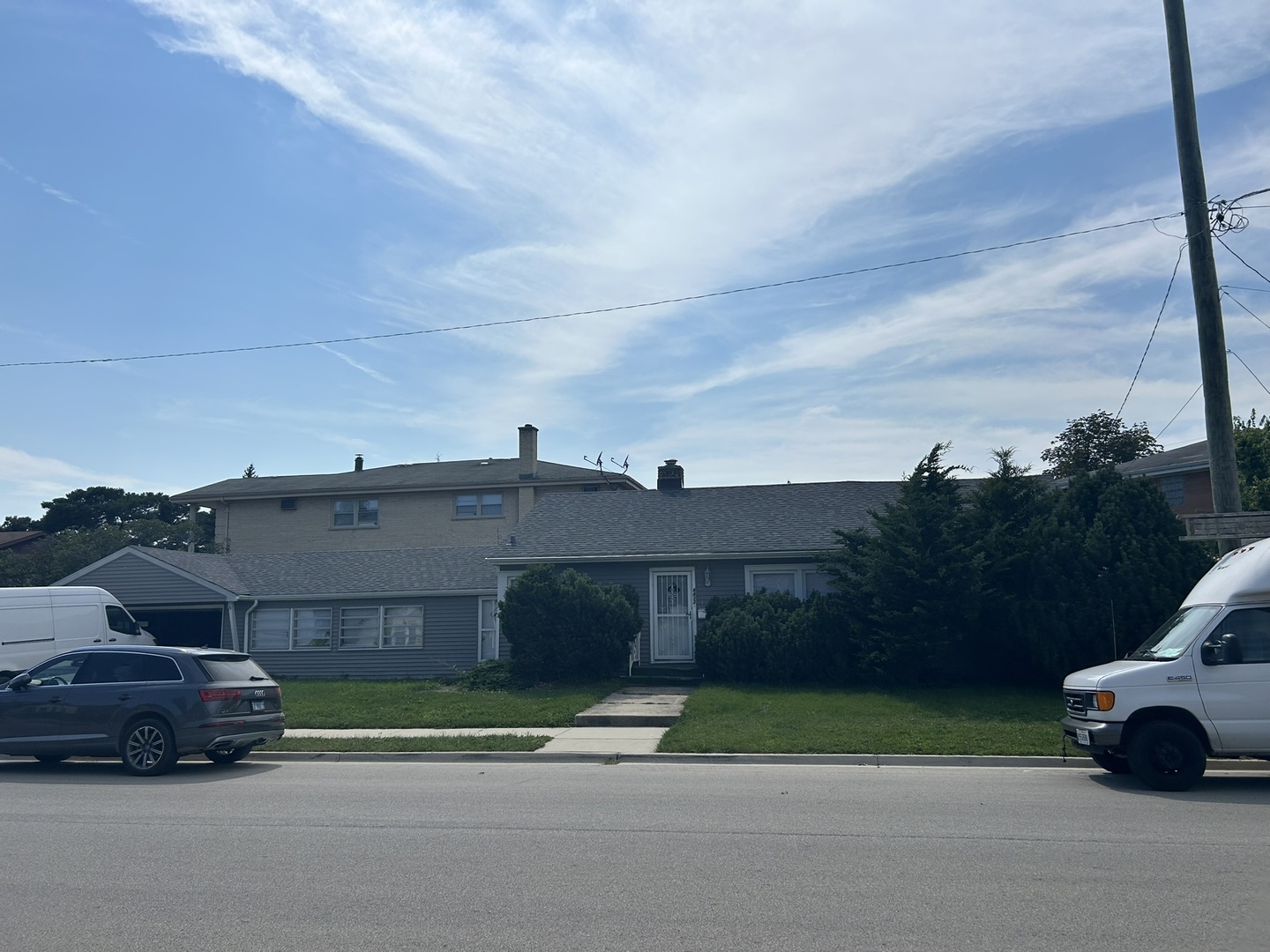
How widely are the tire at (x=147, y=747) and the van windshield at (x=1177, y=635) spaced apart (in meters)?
11.7

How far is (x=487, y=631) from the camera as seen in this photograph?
27031 mm

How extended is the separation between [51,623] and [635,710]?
1237 cm

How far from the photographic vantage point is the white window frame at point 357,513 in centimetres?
3984

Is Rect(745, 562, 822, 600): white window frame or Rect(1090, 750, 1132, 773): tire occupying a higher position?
Rect(745, 562, 822, 600): white window frame

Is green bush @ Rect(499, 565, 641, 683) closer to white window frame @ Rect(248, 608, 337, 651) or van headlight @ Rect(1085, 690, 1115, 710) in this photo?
white window frame @ Rect(248, 608, 337, 651)

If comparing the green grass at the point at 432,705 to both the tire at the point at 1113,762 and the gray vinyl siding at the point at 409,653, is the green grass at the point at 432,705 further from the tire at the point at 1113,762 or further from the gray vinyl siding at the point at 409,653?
the tire at the point at 1113,762

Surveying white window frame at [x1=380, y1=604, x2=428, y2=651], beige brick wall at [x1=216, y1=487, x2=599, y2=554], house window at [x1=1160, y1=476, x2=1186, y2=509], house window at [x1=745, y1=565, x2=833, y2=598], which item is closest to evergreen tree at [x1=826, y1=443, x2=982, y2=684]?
house window at [x1=745, y1=565, x2=833, y2=598]

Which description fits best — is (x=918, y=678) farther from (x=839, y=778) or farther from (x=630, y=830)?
(x=630, y=830)

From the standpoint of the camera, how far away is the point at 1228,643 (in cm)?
1095

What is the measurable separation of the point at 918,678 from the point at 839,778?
827cm

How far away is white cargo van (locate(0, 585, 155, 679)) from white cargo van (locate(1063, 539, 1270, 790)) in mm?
17054

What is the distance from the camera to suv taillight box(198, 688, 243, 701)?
1316 centimetres

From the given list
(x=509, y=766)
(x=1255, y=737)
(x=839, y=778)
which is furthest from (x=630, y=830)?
(x=1255, y=737)

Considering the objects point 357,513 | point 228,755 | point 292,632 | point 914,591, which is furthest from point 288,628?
point 914,591
